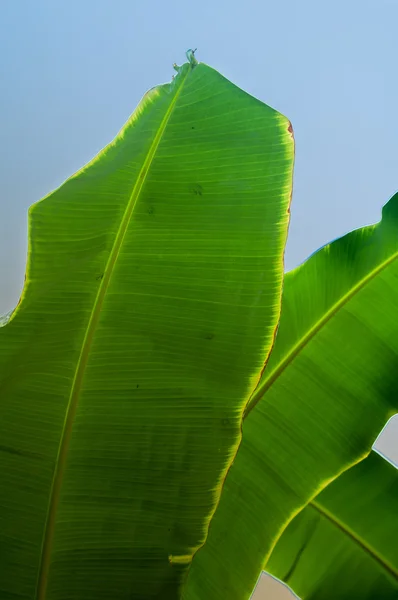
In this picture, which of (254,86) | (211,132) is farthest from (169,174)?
(254,86)

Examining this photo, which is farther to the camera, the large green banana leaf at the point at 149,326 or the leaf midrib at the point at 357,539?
the leaf midrib at the point at 357,539

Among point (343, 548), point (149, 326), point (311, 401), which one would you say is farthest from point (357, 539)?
point (149, 326)

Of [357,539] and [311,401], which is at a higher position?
[311,401]

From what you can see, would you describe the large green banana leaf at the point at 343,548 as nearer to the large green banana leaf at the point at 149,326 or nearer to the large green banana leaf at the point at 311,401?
the large green banana leaf at the point at 311,401

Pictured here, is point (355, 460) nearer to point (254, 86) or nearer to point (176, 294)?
point (176, 294)

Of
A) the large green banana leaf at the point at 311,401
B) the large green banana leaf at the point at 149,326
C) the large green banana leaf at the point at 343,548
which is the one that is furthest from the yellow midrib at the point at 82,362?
the large green banana leaf at the point at 343,548

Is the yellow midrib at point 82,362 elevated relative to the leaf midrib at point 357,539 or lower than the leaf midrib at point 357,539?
elevated

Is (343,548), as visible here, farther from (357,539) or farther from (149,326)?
(149,326)
